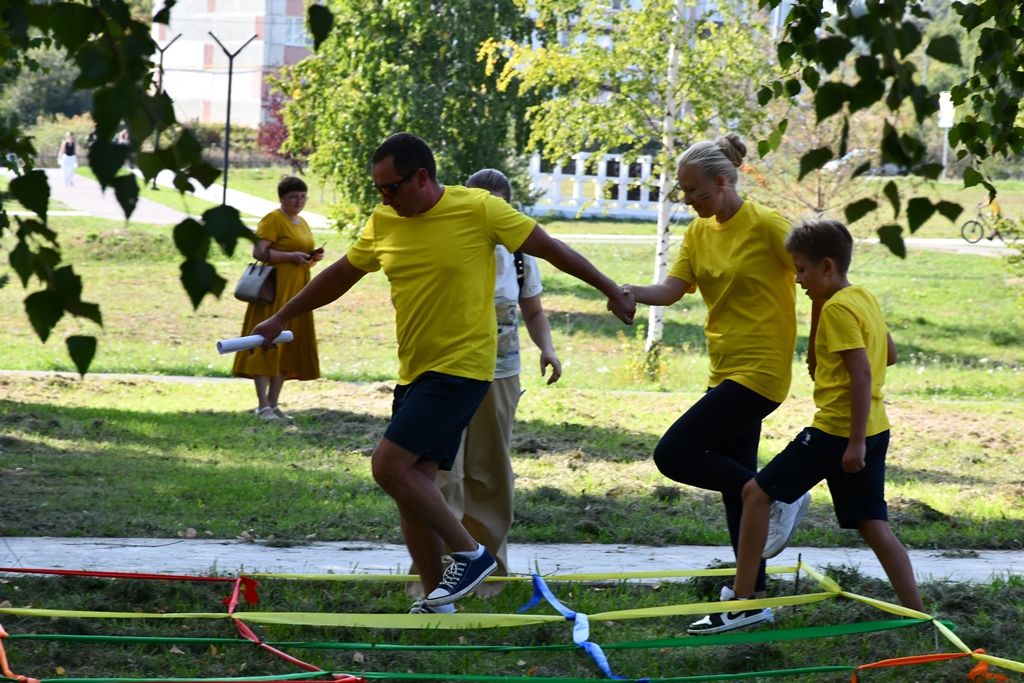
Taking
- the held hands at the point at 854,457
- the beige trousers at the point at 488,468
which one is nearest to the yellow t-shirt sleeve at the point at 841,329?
the held hands at the point at 854,457

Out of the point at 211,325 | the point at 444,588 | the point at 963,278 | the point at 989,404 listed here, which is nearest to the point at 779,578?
the point at 444,588

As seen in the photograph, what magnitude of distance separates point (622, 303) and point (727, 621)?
133cm

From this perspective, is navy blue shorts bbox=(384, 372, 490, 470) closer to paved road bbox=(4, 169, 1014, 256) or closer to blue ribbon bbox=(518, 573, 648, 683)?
blue ribbon bbox=(518, 573, 648, 683)

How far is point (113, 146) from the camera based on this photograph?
9.28 feet

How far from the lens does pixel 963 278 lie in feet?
95.5

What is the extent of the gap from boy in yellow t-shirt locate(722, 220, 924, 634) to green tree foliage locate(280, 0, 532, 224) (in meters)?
16.2

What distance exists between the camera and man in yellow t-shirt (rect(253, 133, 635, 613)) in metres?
5.39

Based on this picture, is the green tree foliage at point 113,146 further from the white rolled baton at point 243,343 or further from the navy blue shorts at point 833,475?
the navy blue shorts at point 833,475

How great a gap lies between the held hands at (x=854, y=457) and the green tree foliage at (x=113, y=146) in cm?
292

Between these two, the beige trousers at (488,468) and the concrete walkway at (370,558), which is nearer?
the beige trousers at (488,468)

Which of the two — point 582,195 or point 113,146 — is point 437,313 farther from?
point 582,195

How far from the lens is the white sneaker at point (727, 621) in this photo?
5.58 m

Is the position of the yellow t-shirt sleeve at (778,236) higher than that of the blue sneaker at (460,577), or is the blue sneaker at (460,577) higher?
the yellow t-shirt sleeve at (778,236)

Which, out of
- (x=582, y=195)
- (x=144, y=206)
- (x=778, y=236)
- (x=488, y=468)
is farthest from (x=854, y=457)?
(x=582, y=195)
